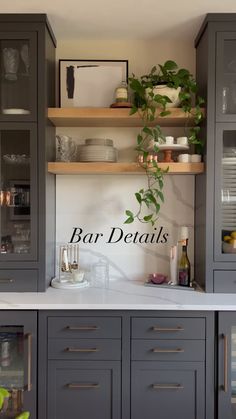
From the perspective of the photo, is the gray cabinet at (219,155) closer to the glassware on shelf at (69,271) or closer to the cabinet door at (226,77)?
the cabinet door at (226,77)

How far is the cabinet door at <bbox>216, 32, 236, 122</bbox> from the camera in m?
1.91

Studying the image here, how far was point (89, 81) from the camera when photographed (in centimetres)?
220

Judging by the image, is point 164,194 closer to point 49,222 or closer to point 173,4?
point 49,222

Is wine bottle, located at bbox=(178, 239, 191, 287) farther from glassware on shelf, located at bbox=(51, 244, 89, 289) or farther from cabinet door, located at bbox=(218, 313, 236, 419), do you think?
glassware on shelf, located at bbox=(51, 244, 89, 289)

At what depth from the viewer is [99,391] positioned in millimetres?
1753

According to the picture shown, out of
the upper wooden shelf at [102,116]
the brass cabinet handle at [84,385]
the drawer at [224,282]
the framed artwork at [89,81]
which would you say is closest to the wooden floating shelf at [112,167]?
the upper wooden shelf at [102,116]

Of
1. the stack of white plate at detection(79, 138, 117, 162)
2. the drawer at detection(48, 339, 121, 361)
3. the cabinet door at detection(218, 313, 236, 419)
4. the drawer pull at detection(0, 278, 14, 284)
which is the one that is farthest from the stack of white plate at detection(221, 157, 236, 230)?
the drawer pull at detection(0, 278, 14, 284)

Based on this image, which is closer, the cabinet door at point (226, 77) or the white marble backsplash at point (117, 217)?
the cabinet door at point (226, 77)

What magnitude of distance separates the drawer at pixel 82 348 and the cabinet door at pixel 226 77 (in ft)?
4.29

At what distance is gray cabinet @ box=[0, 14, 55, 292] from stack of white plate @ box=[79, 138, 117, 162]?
22 cm

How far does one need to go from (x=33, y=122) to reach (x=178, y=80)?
826 millimetres

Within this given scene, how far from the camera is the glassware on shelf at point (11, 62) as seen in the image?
195 cm

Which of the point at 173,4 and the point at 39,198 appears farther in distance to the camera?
the point at 39,198

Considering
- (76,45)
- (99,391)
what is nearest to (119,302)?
(99,391)
